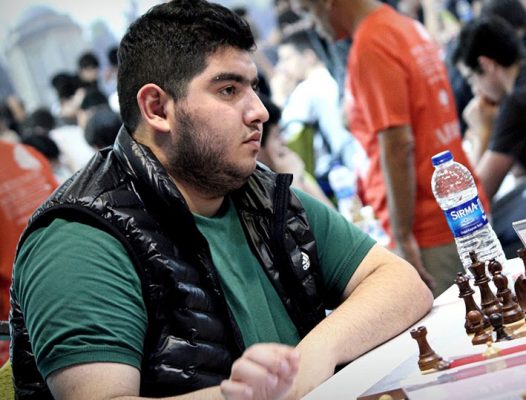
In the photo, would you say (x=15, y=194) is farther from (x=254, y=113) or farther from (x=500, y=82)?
(x=500, y=82)

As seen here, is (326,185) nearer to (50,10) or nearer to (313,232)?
(313,232)

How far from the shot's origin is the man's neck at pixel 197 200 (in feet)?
7.15

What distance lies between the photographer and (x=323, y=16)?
11.3 ft

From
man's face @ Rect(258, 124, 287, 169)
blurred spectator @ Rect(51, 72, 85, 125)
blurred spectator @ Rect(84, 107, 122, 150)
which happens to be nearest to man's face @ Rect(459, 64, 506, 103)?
man's face @ Rect(258, 124, 287, 169)

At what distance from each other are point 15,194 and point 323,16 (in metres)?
1.58

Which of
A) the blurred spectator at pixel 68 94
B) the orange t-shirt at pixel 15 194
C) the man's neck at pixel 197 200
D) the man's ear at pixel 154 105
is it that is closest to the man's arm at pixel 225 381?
the man's neck at pixel 197 200

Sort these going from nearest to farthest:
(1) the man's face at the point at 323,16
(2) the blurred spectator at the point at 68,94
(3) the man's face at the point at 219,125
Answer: (3) the man's face at the point at 219,125 → (1) the man's face at the point at 323,16 → (2) the blurred spectator at the point at 68,94

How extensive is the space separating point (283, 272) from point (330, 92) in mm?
3620

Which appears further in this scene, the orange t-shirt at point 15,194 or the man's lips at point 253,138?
the orange t-shirt at point 15,194

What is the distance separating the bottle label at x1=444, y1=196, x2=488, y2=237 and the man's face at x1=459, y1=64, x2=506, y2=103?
2.19 meters

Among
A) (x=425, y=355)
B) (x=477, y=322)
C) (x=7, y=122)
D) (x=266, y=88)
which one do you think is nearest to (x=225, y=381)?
(x=425, y=355)

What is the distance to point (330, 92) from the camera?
566 cm

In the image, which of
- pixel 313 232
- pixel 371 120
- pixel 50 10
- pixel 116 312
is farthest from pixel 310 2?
pixel 50 10

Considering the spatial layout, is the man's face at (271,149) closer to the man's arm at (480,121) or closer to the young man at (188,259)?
the man's arm at (480,121)
